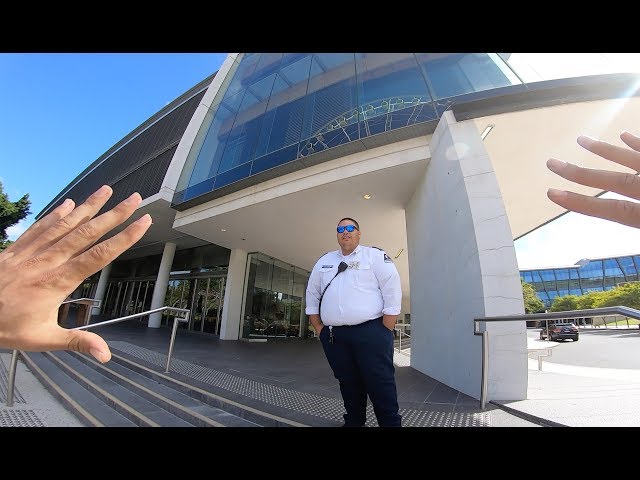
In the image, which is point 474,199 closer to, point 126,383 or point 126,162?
point 126,383

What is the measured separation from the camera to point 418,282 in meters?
5.89

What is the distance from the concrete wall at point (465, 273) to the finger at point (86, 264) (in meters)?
Answer: 3.78

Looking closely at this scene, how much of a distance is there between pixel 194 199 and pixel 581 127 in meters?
9.67

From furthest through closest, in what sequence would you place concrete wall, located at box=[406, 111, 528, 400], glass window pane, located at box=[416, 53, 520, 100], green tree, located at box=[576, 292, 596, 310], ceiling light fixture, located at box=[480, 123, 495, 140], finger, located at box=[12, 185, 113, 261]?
1. green tree, located at box=[576, 292, 596, 310]
2. glass window pane, located at box=[416, 53, 520, 100]
3. ceiling light fixture, located at box=[480, 123, 495, 140]
4. concrete wall, located at box=[406, 111, 528, 400]
5. finger, located at box=[12, 185, 113, 261]

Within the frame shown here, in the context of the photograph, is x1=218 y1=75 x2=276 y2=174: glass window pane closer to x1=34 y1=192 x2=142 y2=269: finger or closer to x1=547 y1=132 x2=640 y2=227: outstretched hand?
x1=34 y1=192 x2=142 y2=269: finger

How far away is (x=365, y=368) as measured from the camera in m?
2.10

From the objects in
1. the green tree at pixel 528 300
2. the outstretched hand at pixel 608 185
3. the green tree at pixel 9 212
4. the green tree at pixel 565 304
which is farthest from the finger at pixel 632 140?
the green tree at pixel 565 304

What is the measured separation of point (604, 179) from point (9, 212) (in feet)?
82.2

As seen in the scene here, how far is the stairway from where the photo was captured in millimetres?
2725

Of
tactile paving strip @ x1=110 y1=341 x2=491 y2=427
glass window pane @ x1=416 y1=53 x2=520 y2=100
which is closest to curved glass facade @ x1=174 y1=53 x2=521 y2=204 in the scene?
glass window pane @ x1=416 y1=53 x2=520 y2=100

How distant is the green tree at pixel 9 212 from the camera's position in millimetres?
16844

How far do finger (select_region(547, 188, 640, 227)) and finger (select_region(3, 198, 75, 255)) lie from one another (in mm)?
1817

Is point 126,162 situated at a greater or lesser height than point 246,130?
greater
